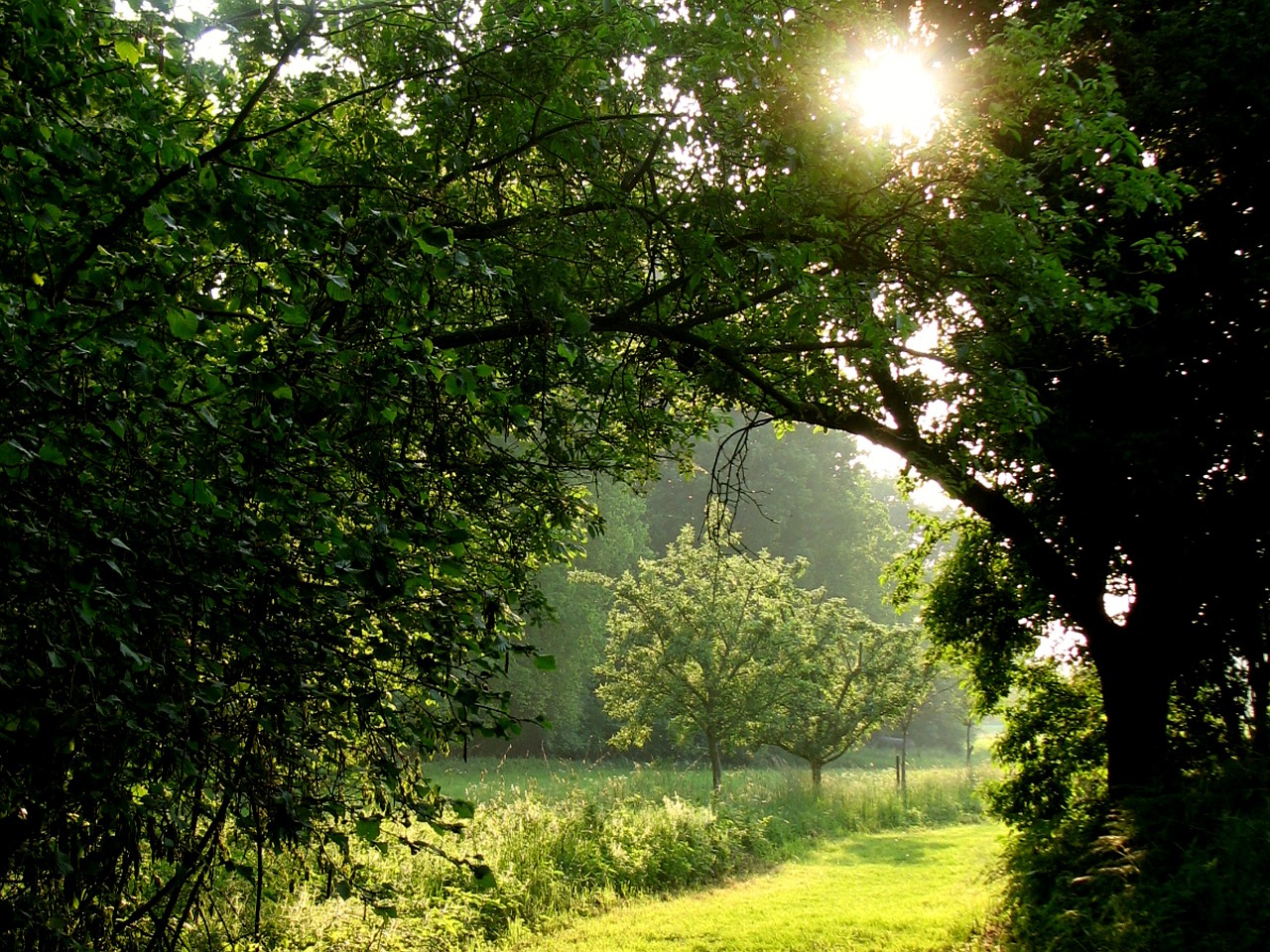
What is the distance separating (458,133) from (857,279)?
8.58 ft

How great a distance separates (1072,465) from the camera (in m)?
8.91

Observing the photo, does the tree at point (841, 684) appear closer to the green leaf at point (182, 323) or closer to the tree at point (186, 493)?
the tree at point (186, 493)

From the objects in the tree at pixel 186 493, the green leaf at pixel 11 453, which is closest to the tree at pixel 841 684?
the tree at pixel 186 493

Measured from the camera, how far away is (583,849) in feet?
43.7

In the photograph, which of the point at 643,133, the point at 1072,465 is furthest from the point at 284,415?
the point at 1072,465

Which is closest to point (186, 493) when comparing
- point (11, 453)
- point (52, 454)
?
point (52, 454)

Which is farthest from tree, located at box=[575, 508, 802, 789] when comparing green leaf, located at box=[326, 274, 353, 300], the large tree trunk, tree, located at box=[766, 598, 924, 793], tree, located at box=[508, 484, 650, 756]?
green leaf, located at box=[326, 274, 353, 300]

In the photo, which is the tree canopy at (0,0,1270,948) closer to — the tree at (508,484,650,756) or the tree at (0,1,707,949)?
the tree at (0,1,707,949)

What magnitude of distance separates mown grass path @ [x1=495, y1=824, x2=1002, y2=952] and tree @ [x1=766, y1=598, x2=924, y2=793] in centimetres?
650

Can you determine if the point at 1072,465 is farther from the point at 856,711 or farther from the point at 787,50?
the point at 856,711

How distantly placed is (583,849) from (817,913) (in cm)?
378

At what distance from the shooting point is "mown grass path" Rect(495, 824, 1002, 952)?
960 cm

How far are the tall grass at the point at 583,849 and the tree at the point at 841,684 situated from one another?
103 cm

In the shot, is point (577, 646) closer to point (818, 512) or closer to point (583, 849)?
point (818, 512)
